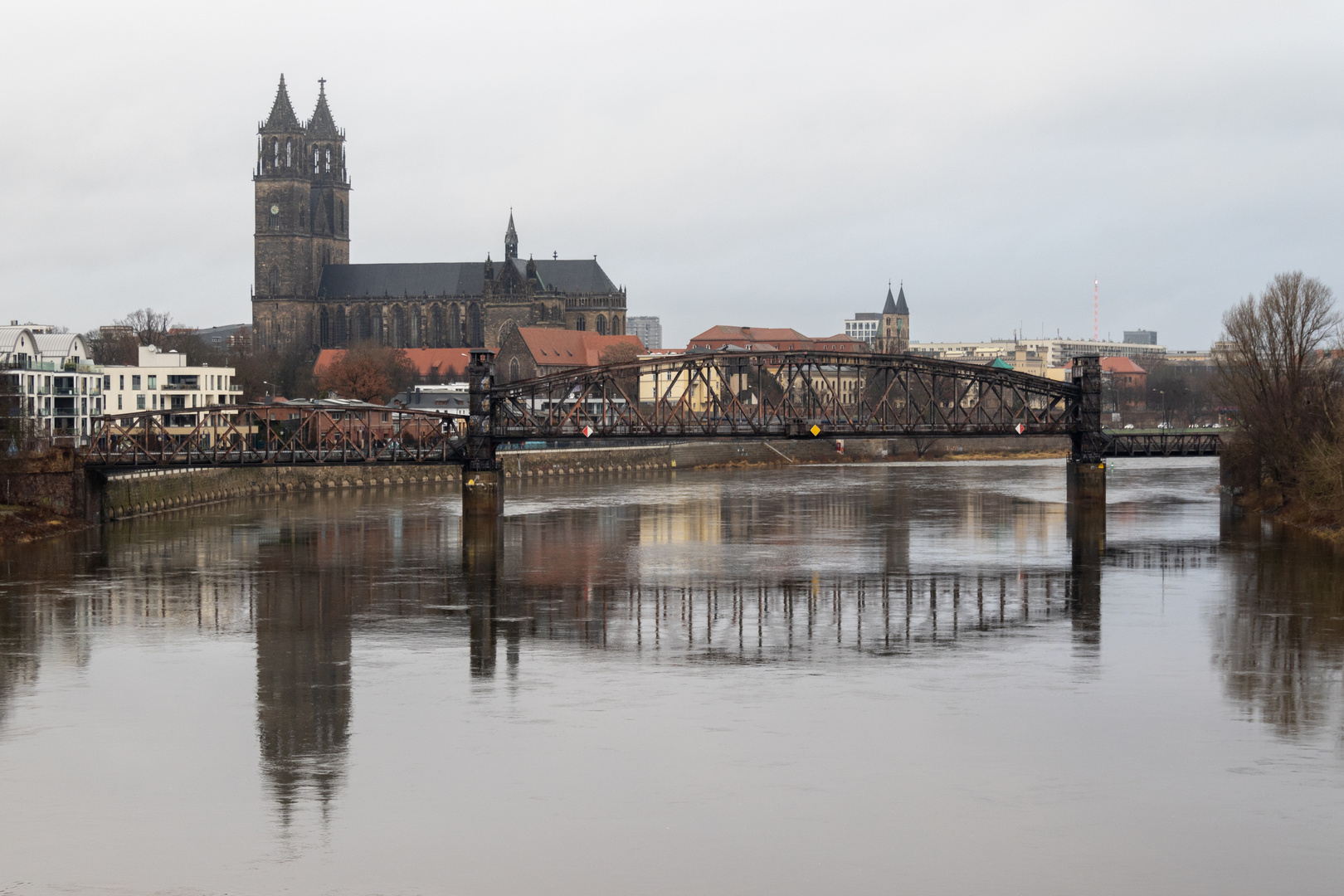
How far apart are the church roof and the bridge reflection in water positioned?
5084 inches

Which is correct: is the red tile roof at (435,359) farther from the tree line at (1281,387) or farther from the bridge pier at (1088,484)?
the tree line at (1281,387)

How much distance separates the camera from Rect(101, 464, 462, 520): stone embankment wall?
74.5 metres

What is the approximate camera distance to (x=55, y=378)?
104m

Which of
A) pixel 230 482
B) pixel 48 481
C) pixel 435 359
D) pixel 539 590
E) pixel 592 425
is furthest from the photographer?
pixel 435 359

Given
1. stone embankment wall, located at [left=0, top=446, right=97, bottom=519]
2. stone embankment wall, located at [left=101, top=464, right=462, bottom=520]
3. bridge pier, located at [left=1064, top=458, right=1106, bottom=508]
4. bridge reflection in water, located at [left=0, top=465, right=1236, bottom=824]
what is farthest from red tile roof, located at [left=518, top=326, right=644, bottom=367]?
stone embankment wall, located at [left=0, top=446, right=97, bottom=519]

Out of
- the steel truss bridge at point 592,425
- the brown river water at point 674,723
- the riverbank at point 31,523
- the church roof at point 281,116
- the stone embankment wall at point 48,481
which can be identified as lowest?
the brown river water at point 674,723

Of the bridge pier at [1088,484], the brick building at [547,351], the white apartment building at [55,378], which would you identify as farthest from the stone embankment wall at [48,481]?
the brick building at [547,351]

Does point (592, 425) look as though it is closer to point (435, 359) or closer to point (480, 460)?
point (480, 460)

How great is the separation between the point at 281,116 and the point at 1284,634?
595ft

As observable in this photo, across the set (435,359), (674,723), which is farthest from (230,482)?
(435,359)

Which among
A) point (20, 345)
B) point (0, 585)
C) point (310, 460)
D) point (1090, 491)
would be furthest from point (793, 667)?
point (20, 345)

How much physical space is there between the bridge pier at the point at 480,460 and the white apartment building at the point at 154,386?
42.0m

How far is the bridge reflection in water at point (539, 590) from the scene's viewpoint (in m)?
34.1

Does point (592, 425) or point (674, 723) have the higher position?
point (592, 425)
